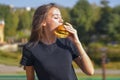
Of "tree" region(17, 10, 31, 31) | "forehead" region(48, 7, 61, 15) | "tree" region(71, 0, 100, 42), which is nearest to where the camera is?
A: "forehead" region(48, 7, 61, 15)

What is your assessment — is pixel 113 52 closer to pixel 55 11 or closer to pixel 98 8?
pixel 98 8

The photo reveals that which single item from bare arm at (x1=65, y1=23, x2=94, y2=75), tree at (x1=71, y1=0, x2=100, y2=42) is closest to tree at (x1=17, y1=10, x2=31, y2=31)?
tree at (x1=71, y1=0, x2=100, y2=42)

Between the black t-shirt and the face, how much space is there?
10 cm

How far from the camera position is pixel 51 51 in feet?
9.18

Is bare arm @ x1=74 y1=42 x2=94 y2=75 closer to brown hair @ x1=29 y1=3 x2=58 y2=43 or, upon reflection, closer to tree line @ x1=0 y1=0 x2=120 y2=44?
brown hair @ x1=29 y1=3 x2=58 y2=43

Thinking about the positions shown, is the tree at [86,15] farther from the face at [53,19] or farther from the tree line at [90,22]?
the face at [53,19]

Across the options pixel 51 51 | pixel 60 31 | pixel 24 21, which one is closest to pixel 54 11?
pixel 60 31

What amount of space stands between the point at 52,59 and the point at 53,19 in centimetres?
27

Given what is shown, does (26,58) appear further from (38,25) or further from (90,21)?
(90,21)

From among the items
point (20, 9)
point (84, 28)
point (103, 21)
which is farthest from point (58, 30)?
point (20, 9)

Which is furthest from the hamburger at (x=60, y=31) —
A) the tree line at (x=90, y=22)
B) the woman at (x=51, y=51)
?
the tree line at (x=90, y=22)

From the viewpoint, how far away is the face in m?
2.82

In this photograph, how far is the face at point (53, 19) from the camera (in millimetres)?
2822

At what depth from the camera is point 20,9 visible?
7356cm
